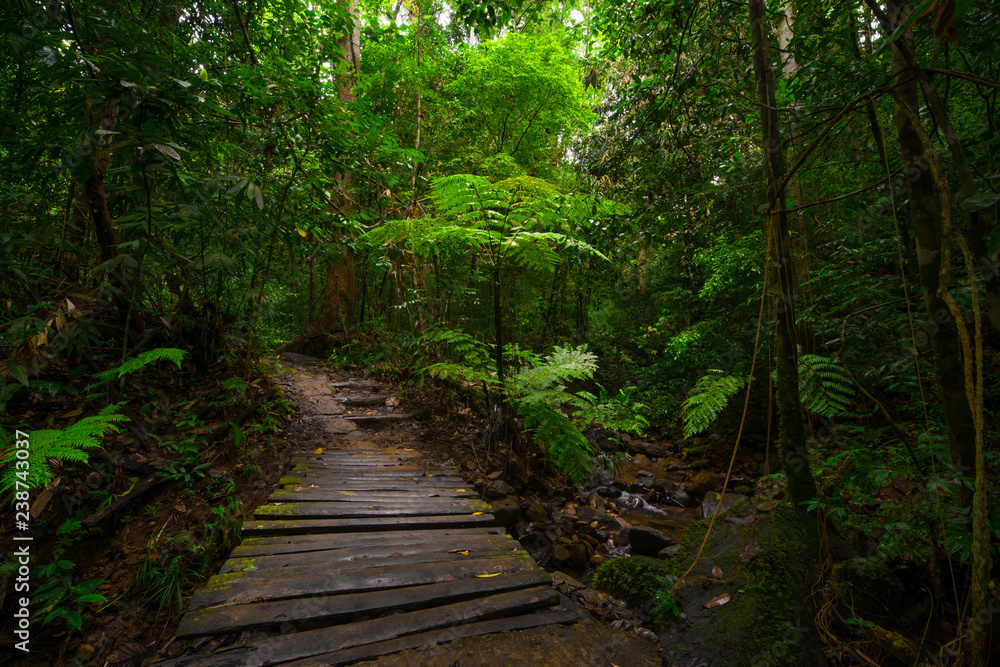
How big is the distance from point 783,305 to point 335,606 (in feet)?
9.60

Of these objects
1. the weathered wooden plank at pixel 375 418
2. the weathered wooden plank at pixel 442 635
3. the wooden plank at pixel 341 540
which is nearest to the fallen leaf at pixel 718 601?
the weathered wooden plank at pixel 442 635

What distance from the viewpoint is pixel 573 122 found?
847 cm

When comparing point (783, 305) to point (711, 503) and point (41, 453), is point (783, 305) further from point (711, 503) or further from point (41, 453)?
point (41, 453)

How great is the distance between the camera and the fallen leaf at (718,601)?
8.39ft

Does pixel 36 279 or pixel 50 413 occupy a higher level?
pixel 36 279

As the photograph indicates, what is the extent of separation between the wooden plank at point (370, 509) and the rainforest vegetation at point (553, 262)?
0.42 m

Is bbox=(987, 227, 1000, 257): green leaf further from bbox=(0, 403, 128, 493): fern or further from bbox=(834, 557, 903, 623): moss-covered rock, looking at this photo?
bbox=(0, 403, 128, 493): fern

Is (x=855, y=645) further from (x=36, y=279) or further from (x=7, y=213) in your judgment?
(x=7, y=213)

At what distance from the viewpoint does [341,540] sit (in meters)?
2.67

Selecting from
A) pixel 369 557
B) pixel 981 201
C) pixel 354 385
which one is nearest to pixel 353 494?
pixel 369 557

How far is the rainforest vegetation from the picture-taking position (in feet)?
6.80

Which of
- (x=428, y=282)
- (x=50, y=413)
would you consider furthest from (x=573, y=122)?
(x=50, y=413)

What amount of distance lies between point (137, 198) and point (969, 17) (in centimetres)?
581

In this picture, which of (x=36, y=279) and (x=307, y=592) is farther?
(x=36, y=279)
